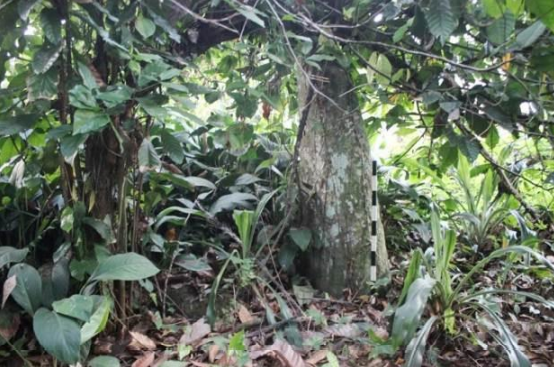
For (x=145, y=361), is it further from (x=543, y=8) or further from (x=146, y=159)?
(x=543, y=8)

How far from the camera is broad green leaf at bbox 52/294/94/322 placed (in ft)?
3.86

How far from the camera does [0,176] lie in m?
1.83

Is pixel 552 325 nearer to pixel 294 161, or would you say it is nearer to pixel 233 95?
Answer: pixel 294 161

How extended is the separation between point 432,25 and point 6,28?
43.1 inches

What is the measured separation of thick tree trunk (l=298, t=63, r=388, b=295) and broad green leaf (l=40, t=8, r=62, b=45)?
1.12 m

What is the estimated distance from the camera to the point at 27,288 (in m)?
1.28

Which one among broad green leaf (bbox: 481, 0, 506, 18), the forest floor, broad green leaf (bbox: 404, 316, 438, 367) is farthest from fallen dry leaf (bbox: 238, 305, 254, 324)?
broad green leaf (bbox: 481, 0, 506, 18)

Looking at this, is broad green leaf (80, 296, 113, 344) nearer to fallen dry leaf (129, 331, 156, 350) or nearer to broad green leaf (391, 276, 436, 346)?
fallen dry leaf (129, 331, 156, 350)

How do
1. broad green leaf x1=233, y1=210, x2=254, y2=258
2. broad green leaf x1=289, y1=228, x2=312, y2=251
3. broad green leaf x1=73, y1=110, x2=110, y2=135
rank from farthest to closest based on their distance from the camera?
broad green leaf x1=289, y1=228, x2=312, y2=251
broad green leaf x1=233, y1=210, x2=254, y2=258
broad green leaf x1=73, y1=110, x2=110, y2=135

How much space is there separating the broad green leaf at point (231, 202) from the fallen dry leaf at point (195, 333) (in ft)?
1.83

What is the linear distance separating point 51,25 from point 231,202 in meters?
1.11

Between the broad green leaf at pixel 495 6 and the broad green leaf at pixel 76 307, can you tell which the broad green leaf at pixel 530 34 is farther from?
the broad green leaf at pixel 76 307

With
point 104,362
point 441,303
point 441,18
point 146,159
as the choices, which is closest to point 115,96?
point 146,159

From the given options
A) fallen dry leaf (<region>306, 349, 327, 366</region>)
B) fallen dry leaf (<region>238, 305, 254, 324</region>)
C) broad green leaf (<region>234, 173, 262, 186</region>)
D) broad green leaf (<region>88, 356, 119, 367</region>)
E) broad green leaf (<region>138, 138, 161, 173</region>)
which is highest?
broad green leaf (<region>138, 138, 161, 173</region>)
